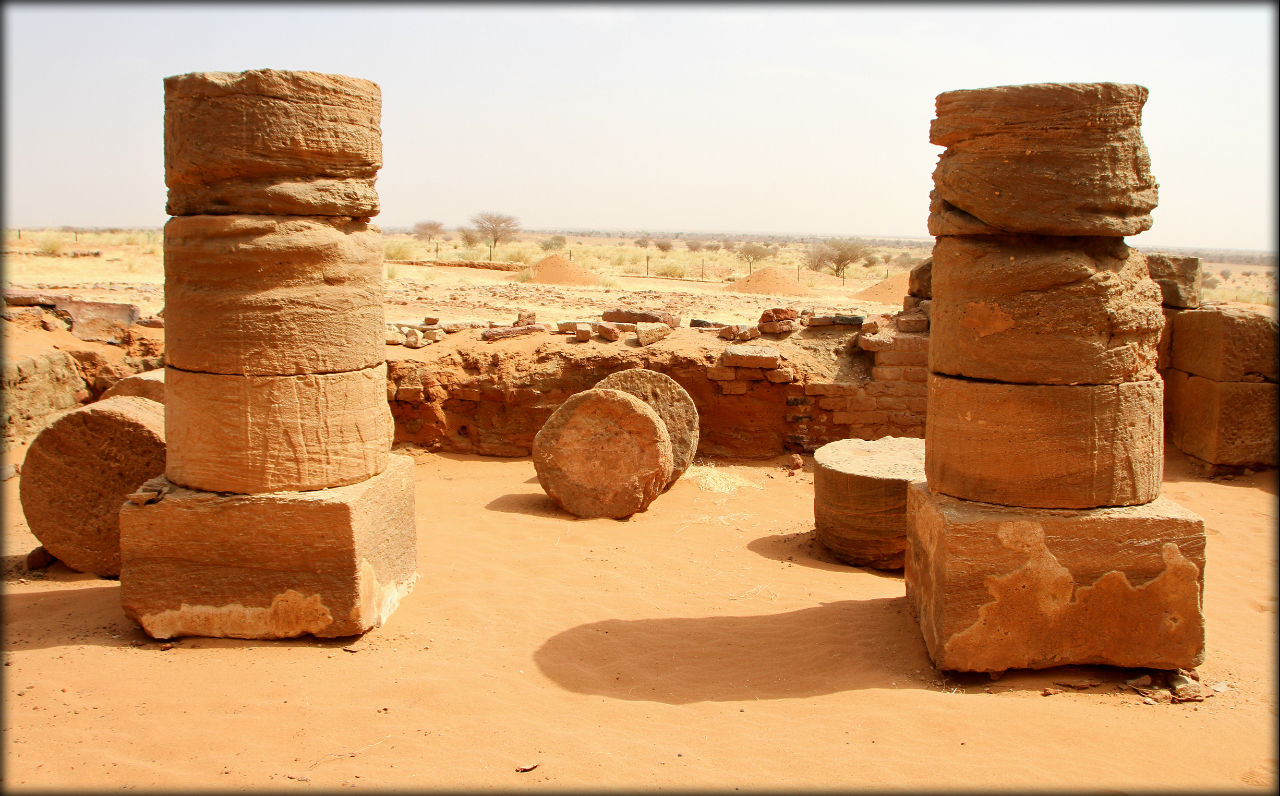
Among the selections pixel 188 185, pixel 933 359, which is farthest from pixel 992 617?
pixel 188 185

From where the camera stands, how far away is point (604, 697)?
4586 mm

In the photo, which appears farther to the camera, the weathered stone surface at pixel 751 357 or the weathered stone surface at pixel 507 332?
the weathered stone surface at pixel 507 332

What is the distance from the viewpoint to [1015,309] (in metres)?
4.44

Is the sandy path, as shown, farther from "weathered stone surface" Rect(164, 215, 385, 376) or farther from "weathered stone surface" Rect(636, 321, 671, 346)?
"weathered stone surface" Rect(636, 321, 671, 346)

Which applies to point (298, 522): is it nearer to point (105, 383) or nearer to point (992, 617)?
point (992, 617)

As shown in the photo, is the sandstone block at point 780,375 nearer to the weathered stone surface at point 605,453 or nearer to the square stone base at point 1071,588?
the weathered stone surface at point 605,453

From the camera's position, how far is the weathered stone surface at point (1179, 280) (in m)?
10.4

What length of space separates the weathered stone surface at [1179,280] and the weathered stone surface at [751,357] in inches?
189

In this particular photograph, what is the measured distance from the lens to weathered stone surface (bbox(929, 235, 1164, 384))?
14.4 feet

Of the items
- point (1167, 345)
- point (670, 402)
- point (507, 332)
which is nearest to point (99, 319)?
point (507, 332)

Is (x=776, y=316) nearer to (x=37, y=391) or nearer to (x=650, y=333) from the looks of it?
(x=650, y=333)

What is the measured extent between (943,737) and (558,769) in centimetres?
175

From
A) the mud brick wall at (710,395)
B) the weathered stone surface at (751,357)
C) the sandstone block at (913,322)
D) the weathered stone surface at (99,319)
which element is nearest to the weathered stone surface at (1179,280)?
the sandstone block at (913,322)

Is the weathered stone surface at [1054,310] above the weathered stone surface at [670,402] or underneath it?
above
